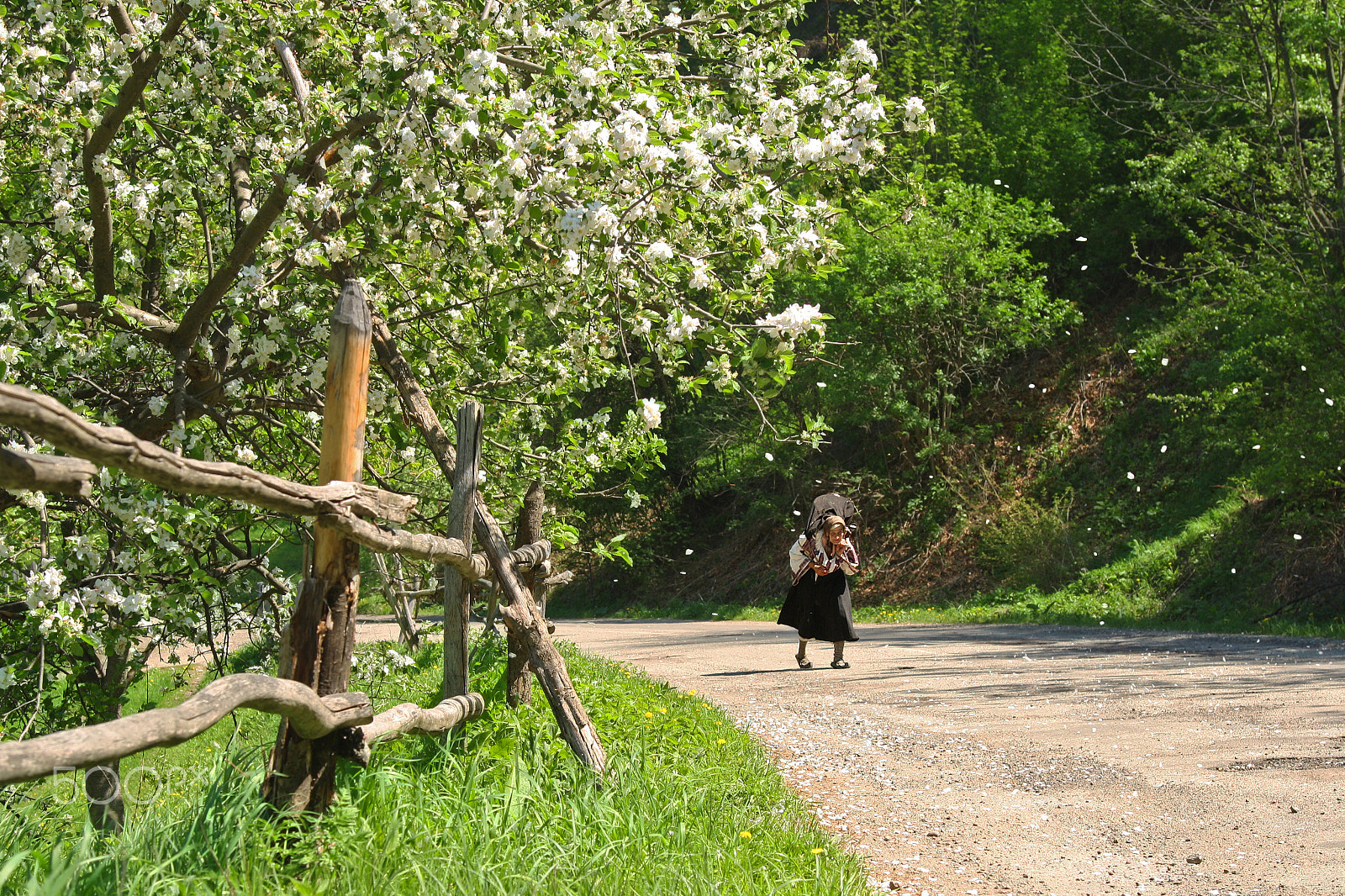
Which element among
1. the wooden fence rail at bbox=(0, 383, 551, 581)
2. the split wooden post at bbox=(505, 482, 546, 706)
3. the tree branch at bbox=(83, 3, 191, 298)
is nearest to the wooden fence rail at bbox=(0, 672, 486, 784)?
the wooden fence rail at bbox=(0, 383, 551, 581)

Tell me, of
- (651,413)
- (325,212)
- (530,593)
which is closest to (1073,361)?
(651,413)

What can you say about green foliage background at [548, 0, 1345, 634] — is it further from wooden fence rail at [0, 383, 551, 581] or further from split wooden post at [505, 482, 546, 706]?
wooden fence rail at [0, 383, 551, 581]

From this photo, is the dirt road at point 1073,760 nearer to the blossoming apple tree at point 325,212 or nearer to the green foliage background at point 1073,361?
the blossoming apple tree at point 325,212

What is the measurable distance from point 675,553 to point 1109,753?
71.7ft

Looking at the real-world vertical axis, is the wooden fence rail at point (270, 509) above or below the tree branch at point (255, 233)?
below

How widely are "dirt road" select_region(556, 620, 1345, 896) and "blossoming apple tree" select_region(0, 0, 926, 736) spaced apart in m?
2.29

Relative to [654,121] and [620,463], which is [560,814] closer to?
[654,121]

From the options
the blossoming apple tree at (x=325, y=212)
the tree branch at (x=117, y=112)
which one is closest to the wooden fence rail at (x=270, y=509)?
the blossoming apple tree at (x=325, y=212)

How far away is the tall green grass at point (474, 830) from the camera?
124 inches

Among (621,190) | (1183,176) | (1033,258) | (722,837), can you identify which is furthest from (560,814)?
(1033,258)

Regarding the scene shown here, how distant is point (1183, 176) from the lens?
21500 millimetres

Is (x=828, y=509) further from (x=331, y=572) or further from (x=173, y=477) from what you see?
(x=173, y=477)

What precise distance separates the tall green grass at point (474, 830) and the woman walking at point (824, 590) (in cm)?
527

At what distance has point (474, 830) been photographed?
390 centimetres
